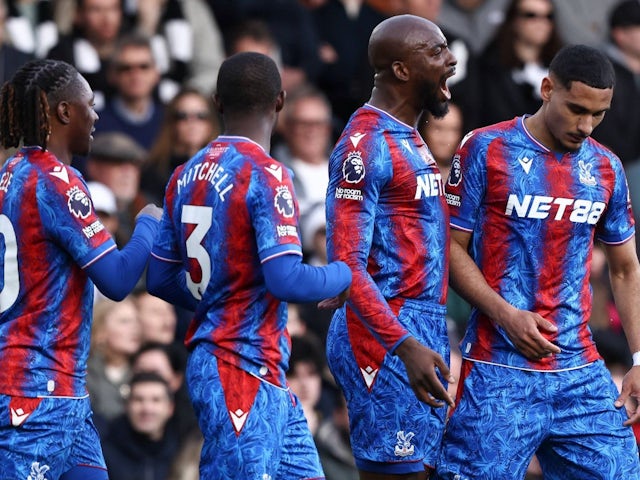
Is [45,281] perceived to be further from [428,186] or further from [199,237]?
[428,186]

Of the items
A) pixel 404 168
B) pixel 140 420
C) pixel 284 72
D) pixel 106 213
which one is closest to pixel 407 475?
pixel 404 168

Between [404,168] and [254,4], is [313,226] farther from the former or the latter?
[404,168]

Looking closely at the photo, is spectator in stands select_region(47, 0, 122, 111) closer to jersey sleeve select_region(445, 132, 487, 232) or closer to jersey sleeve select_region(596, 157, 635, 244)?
jersey sleeve select_region(445, 132, 487, 232)

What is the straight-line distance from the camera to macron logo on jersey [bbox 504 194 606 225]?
Answer: 6.86 metres

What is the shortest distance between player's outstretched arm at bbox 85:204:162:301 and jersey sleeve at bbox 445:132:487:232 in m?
1.33

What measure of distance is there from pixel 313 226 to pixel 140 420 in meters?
2.17

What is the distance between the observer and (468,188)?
6926 mm

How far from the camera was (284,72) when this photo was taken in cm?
1223

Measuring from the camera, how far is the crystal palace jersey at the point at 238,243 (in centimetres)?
619

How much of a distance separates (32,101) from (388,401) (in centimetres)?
195

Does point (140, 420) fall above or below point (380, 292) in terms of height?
below

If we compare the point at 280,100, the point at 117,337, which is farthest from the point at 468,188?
the point at 117,337

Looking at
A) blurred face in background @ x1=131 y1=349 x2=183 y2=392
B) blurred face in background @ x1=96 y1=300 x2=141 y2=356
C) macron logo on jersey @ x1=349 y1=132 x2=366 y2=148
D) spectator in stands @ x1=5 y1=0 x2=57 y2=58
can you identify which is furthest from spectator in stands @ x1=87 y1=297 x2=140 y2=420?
macron logo on jersey @ x1=349 y1=132 x2=366 y2=148

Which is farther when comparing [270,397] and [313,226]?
[313,226]
